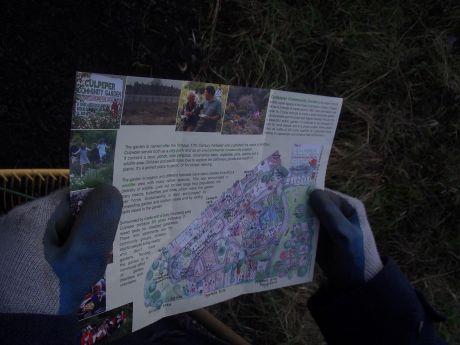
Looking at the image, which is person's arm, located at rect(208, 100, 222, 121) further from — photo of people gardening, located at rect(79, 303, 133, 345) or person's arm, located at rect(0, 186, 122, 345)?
photo of people gardening, located at rect(79, 303, 133, 345)

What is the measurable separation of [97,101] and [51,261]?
24 cm

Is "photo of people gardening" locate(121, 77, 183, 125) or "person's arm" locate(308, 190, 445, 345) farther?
"person's arm" locate(308, 190, 445, 345)

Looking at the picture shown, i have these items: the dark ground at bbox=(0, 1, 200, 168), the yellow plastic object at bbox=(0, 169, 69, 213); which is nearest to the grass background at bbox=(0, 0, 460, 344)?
the dark ground at bbox=(0, 1, 200, 168)

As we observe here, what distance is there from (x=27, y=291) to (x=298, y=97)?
572mm

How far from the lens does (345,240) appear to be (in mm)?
816

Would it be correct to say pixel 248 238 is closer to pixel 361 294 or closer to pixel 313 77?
pixel 361 294

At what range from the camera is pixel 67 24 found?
1.03m

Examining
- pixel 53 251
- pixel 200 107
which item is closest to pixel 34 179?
pixel 53 251

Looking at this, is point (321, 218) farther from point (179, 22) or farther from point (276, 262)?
point (179, 22)

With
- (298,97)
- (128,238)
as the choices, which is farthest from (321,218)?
(128,238)

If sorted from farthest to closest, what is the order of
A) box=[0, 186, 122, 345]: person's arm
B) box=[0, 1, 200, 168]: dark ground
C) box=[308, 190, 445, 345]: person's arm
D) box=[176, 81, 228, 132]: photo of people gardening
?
box=[0, 1, 200, 168]: dark ground → box=[308, 190, 445, 345]: person's arm → box=[176, 81, 228, 132]: photo of people gardening → box=[0, 186, 122, 345]: person's arm

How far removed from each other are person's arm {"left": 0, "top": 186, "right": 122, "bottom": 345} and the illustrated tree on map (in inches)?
5.4

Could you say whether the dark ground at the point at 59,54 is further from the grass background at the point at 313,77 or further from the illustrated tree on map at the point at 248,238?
the illustrated tree on map at the point at 248,238

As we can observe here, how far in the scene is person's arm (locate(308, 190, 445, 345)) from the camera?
819 mm
